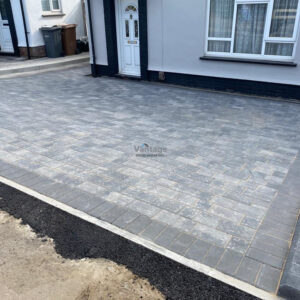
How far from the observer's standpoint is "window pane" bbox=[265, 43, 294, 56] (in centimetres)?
825

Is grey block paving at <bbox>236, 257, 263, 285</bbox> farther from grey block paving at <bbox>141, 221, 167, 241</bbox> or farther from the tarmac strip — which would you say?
grey block paving at <bbox>141, 221, 167, 241</bbox>

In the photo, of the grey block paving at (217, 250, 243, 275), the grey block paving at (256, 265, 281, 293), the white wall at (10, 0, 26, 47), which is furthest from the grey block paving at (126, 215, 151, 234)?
the white wall at (10, 0, 26, 47)

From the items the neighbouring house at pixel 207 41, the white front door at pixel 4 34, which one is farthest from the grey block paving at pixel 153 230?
the white front door at pixel 4 34

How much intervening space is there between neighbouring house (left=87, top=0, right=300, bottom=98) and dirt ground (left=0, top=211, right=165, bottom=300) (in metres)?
7.35

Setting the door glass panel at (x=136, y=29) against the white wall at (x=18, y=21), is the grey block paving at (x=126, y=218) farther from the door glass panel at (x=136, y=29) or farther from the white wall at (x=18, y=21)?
Result: the white wall at (x=18, y=21)

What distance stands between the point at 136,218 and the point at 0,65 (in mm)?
12005

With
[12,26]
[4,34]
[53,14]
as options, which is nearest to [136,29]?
[53,14]

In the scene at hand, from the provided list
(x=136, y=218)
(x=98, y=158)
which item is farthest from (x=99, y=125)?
(x=136, y=218)

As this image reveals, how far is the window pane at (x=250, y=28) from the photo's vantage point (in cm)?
848

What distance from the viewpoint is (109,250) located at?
125 inches

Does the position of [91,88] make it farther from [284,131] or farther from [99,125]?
[284,131]

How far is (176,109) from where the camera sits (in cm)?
785

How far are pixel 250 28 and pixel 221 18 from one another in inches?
35.7

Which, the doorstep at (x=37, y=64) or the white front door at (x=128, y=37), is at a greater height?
the white front door at (x=128, y=37)
